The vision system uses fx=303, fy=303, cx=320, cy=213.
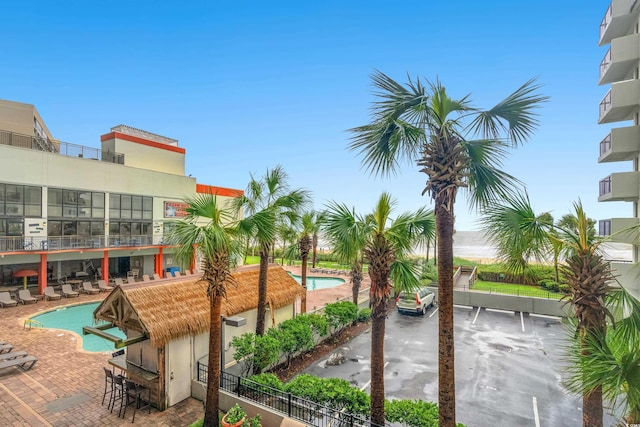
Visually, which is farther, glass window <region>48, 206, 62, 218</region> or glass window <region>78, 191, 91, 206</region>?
glass window <region>78, 191, 91, 206</region>

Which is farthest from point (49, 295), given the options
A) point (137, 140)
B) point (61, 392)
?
point (61, 392)

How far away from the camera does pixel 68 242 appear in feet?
73.7

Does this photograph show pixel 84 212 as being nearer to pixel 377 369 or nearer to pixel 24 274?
pixel 24 274

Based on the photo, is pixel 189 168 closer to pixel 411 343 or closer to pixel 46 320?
pixel 46 320

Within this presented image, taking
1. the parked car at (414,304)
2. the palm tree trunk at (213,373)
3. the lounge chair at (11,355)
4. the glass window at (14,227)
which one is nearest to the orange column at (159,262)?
the glass window at (14,227)

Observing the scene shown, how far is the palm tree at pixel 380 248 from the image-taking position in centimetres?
719

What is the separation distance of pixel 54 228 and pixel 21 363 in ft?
54.0

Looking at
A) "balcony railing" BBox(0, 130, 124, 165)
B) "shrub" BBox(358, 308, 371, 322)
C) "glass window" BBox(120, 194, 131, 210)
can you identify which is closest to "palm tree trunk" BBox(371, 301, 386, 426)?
"shrub" BBox(358, 308, 371, 322)

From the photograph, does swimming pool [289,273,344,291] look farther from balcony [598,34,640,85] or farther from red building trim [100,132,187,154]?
balcony [598,34,640,85]

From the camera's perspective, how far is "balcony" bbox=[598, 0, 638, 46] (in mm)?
13305

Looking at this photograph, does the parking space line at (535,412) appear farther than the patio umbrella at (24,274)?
No

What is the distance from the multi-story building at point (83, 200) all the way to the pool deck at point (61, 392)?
8.73m

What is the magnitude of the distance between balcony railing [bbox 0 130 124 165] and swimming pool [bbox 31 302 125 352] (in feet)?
39.4

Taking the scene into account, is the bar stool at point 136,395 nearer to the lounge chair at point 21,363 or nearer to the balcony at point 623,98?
the lounge chair at point 21,363
